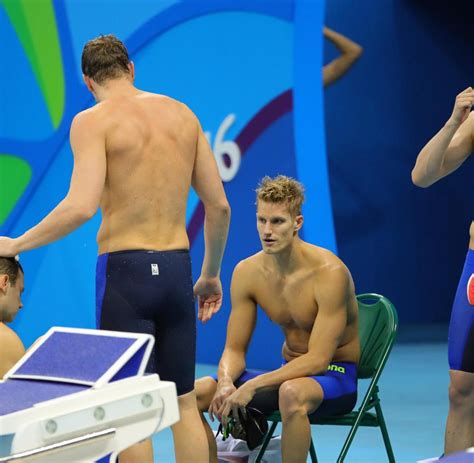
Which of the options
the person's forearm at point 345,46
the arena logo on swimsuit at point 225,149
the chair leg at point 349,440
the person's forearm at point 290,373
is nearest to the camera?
the chair leg at point 349,440

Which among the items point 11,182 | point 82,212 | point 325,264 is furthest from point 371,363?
point 11,182

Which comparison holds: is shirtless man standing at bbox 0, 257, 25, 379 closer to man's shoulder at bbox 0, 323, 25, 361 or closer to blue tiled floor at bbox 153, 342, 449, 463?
man's shoulder at bbox 0, 323, 25, 361

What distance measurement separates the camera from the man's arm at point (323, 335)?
14.7 feet

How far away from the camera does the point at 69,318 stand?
7.90m

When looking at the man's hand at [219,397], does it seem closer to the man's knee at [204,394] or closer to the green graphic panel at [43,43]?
the man's knee at [204,394]

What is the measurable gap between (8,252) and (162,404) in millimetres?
1033

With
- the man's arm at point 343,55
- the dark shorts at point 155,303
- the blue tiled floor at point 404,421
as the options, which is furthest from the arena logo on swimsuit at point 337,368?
the man's arm at point 343,55

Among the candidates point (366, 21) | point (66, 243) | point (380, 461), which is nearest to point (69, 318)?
point (66, 243)

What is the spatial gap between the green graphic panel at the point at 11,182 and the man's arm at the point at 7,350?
4.11 metres

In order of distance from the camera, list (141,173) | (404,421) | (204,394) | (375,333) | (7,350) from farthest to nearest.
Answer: (404,421) < (375,333) < (204,394) < (141,173) < (7,350)

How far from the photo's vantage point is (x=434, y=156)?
424 centimetres

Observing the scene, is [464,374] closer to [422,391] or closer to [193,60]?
[422,391]

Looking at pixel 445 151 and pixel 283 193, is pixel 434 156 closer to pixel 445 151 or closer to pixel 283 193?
pixel 445 151

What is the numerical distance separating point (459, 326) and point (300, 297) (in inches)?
29.0
